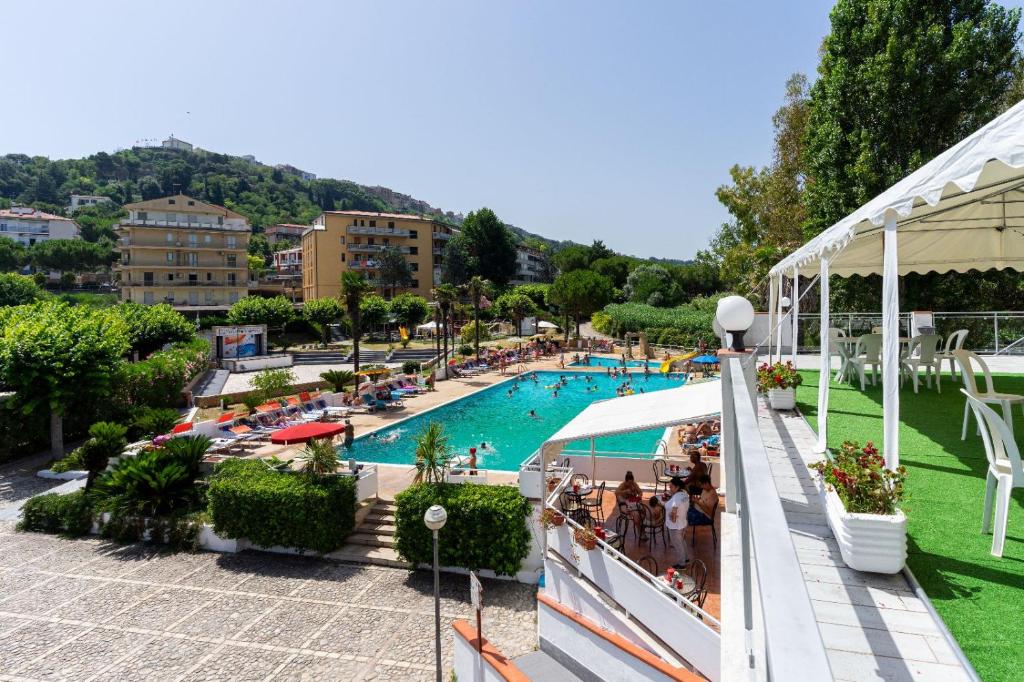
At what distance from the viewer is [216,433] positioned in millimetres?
19359

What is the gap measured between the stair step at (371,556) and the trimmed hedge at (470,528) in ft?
2.41

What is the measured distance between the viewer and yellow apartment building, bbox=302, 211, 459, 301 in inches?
2717

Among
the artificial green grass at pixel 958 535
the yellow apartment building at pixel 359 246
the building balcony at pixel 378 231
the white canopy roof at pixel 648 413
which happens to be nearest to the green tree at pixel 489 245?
the yellow apartment building at pixel 359 246

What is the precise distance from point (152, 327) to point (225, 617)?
2702 centimetres

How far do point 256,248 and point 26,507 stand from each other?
103m

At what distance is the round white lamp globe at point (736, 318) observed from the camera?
489 centimetres

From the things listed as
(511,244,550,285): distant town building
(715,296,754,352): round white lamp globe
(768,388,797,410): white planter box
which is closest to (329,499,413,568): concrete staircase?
(768,388,797,410): white planter box

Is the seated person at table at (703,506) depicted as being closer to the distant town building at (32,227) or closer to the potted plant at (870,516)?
the potted plant at (870,516)

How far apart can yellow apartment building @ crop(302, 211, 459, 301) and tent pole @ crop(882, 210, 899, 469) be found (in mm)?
66601

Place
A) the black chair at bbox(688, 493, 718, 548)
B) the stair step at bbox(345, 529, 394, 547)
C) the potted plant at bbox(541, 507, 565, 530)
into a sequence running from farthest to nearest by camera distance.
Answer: the stair step at bbox(345, 529, 394, 547) < the potted plant at bbox(541, 507, 565, 530) < the black chair at bbox(688, 493, 718, 548)

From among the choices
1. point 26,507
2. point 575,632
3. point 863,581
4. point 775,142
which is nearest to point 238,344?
point 26,507

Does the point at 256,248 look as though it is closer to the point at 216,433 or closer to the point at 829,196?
the point at 216,433

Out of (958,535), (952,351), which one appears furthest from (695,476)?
(958,535)

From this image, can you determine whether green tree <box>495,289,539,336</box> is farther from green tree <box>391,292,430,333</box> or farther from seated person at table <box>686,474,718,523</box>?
seated person at table <box>686,474,718,523</box>
